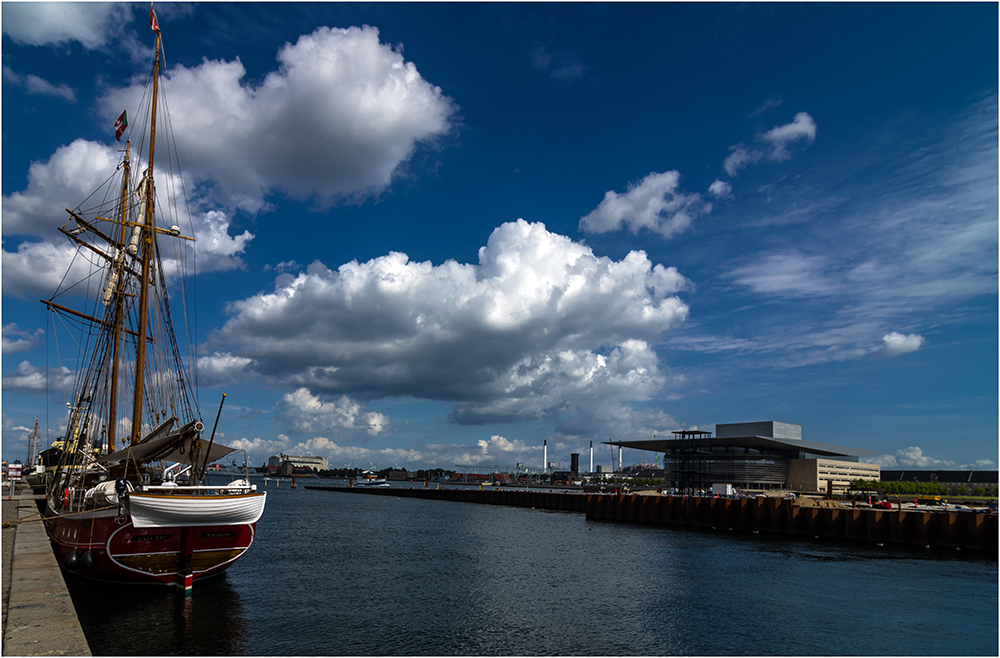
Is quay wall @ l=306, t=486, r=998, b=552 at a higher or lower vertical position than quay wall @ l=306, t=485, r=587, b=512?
higher

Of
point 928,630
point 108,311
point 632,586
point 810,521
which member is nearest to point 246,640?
point 632,586

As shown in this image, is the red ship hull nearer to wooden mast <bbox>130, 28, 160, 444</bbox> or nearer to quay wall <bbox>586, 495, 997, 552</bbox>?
wooden mast <bbox>130, 28, 160, 444</bbox>

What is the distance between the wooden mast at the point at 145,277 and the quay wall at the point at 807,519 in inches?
2697

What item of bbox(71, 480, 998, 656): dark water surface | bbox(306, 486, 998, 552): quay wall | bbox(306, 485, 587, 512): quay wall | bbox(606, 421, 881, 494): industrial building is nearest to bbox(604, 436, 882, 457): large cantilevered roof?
bbox(606, 421, 881, 494): industrial building

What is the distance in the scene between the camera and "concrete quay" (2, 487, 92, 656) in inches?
577

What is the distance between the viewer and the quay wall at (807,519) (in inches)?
2323

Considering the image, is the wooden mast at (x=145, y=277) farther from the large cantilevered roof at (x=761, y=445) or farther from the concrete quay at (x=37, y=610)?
the large cantilevered roof at (x=761, y=445)

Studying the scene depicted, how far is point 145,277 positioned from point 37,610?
109 ft

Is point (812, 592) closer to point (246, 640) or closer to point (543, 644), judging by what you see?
point (543, 644)

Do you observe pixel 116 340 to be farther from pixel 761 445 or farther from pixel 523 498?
pixel 761 445

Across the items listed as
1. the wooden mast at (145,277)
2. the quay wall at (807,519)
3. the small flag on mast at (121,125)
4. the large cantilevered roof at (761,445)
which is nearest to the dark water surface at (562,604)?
the quay wall at (807,519)

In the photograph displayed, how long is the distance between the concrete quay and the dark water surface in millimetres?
3884

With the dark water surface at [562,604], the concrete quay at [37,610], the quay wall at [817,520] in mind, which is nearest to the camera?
the concrete quay at [37,610]

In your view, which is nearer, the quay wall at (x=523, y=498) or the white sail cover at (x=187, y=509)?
the white sail cover at (x=187, y=509)
